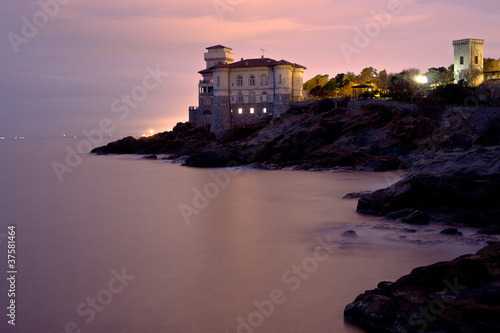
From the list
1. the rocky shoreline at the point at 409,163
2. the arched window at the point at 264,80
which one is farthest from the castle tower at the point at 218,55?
the arched window at the point at 264,80

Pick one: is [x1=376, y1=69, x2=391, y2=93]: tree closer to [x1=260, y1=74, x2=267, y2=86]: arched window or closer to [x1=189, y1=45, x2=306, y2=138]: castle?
[x1=189, y1=45, x2=306, y2=138]: castle

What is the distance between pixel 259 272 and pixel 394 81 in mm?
55273

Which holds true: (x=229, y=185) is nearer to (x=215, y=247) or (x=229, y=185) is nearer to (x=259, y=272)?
(x=215, y=247)

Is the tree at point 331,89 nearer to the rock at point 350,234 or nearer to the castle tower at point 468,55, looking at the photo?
the castle tower at point 468,55

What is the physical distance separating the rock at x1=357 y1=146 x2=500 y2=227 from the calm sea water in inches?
59.1

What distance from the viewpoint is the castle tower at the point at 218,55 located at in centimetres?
8262

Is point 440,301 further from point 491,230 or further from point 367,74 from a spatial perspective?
point 367,74

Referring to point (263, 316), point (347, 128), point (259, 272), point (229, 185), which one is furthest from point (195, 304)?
point (347, 128)

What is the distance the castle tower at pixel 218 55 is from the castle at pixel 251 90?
11.1 metres

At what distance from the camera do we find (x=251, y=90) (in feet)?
232

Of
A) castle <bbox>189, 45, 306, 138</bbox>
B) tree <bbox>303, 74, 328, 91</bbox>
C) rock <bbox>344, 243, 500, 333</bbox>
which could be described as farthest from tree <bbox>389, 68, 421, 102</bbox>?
rock <bbox>344, 243, 500, 333</bbox>

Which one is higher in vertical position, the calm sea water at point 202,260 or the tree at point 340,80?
the tree at point 340,80

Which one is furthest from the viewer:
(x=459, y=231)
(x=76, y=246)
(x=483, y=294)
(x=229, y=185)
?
(x=229, y=185)

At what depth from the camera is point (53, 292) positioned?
15.5m
